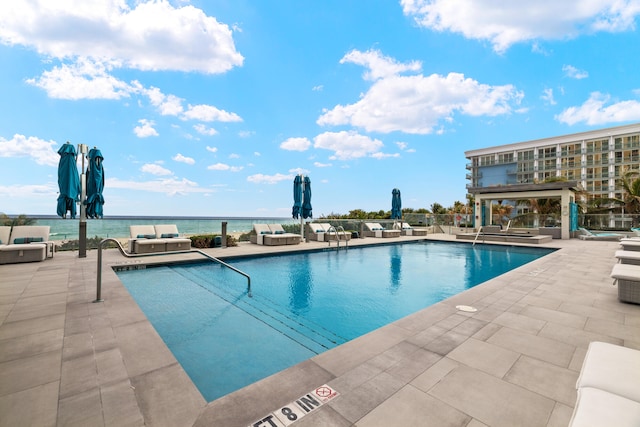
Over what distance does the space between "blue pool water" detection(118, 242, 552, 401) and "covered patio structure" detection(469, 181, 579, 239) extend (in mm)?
9062

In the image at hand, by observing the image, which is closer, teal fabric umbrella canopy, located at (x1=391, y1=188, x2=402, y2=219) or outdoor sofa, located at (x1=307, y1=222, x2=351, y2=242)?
outdoor sofa, located at (x1=307, y1=222, x2=351, y2=242)

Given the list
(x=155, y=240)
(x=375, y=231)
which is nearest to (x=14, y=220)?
(x=155, y=240)

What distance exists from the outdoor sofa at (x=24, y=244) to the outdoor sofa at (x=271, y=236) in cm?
640

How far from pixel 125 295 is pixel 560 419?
5.46 m

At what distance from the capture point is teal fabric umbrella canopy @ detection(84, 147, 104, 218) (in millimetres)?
8508

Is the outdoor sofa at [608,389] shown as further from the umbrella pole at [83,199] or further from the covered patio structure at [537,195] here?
the covered patio structure at [537,195]

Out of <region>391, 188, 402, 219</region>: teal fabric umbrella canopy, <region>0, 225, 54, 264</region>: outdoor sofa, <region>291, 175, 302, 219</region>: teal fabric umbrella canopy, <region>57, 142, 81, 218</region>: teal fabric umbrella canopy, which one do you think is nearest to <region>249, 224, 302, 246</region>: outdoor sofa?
<region>291, 175, 302, 219</region>: teal fabric umbrella canopy

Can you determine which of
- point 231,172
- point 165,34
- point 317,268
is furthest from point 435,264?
point 231,172

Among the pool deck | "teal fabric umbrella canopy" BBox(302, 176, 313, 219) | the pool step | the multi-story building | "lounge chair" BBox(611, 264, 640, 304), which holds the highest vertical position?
the multi-story building

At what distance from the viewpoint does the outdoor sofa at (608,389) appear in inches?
51.0

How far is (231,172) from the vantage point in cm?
2883

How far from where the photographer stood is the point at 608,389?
1.59 meters

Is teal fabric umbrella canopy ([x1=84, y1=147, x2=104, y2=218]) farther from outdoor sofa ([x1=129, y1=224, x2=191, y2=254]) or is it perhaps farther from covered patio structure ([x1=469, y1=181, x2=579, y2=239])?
covered patio structure ([x1=469, y1=181, x2=579, y2=239])

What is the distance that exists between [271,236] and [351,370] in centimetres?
948
